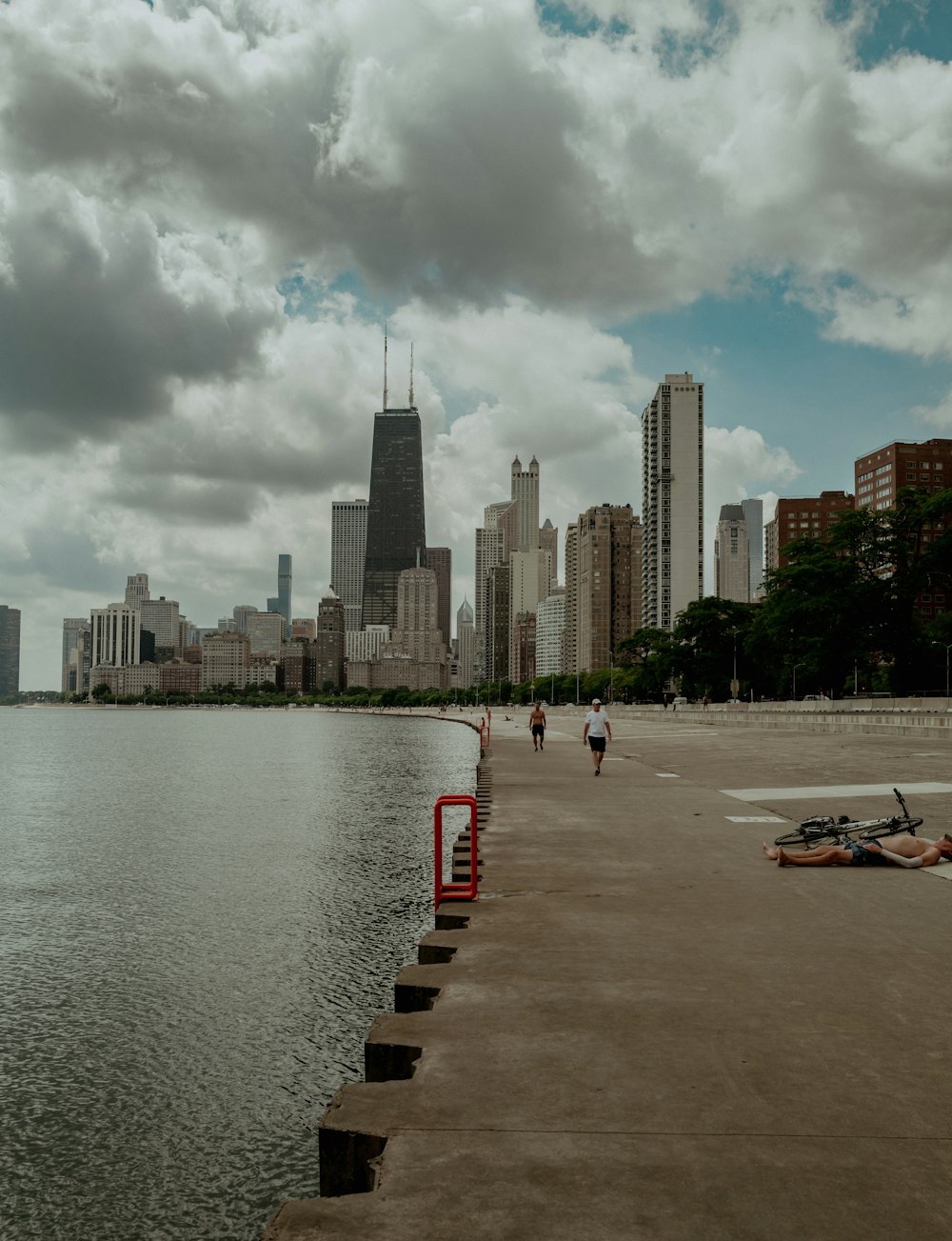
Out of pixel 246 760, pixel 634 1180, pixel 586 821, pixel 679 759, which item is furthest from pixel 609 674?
pixel 634 1180

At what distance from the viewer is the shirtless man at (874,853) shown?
457 inches

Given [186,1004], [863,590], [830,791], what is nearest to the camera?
[186,1004]

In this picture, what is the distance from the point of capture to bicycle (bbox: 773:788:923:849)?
1263 centimetres

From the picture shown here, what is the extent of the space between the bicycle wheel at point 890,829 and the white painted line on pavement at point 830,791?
5.94m

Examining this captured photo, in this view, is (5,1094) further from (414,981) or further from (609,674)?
(609,674)

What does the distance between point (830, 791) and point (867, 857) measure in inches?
322

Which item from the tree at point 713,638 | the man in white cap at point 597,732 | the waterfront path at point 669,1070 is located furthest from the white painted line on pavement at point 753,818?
the tree at point 713,638

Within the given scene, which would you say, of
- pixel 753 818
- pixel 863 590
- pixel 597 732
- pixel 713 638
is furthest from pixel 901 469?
pixel 753 818

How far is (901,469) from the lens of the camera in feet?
564

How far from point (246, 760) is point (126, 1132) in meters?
51.4

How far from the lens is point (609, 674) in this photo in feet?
623

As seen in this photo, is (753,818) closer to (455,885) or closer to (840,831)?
(840,831)

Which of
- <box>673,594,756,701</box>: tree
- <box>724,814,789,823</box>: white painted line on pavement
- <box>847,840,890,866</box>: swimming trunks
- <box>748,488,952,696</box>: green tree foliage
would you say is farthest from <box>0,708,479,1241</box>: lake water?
<box>673,594,756,701</box>: tree

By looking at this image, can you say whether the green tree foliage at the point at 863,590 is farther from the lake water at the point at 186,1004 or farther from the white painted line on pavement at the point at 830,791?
the white painted line on pavement at the point at 830,791
